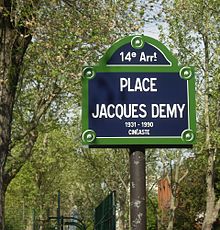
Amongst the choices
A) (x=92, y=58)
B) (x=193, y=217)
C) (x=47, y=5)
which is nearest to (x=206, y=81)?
(x=92, y=58)

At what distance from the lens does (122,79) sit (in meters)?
7.09

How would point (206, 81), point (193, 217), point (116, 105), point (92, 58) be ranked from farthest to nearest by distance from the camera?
point (193, 217) < point (206, 81) < point (92, 58) < point (116, 105)

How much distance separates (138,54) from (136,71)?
0.66ft

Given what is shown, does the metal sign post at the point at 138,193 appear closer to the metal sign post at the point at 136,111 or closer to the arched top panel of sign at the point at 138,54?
the metal sign post at the point at 136,111

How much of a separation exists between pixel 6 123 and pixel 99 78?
5.54 metres

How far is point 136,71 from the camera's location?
7.10 metres

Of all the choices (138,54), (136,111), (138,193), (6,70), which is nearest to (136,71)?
(138,54)

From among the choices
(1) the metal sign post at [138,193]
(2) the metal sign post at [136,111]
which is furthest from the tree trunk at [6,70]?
(1) the metal sign post at [138,193]

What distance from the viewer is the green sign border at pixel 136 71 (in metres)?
6.99

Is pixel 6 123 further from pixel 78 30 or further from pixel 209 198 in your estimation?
pixel 209 198

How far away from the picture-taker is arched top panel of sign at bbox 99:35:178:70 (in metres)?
7.16

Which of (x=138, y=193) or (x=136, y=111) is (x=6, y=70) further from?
(x=138, y=193)

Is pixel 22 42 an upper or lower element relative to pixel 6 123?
upper

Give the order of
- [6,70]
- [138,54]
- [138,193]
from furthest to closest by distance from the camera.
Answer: [6,70]
[138,54]
[138,193]
